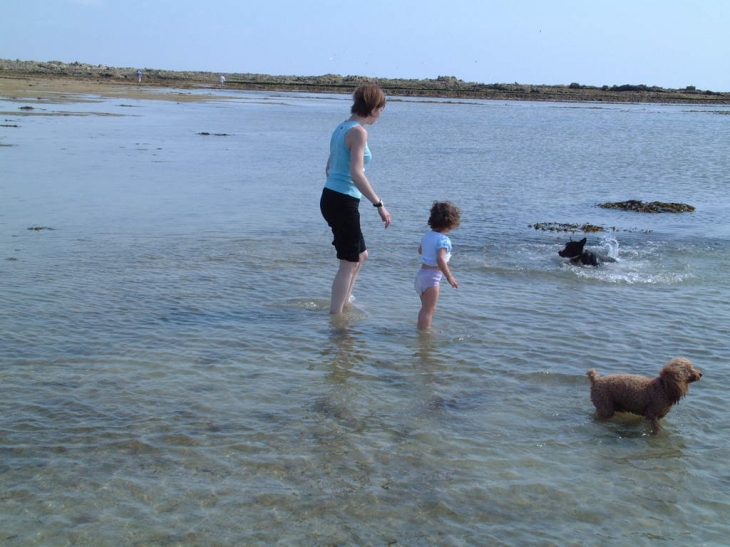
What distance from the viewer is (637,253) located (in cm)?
988

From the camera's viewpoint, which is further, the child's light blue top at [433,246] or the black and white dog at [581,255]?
the black and white dog at [581,255]

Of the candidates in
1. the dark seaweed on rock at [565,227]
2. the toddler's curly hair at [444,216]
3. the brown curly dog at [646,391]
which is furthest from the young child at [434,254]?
the dark seaweed on rock at [565,227]

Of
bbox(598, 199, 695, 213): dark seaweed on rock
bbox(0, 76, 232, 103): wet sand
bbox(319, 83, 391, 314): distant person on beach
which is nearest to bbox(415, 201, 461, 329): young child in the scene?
bbox(319, 83, 391, 314): distant person on beach

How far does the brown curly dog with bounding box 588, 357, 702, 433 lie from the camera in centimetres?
445

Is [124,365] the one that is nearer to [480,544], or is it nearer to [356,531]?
[356,531]

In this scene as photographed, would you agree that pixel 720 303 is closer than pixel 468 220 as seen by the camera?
Yes

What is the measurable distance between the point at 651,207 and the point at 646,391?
9.83m

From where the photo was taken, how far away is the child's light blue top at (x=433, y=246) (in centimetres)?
638

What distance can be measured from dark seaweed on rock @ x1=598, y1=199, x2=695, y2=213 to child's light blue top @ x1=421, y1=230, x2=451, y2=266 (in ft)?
27.2

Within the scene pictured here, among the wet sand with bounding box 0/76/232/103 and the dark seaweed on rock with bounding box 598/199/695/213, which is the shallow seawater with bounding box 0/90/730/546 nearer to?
the dark seaweed on rock with bounding box 598/199/695/213

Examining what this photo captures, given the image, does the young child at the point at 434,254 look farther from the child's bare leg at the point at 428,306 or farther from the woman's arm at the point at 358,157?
the woman's arm at the point at 358,157

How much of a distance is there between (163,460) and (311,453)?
31.7 inches

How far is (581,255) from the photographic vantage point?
900cm

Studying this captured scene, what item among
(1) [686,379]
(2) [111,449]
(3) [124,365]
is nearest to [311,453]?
(2) [111,449]
